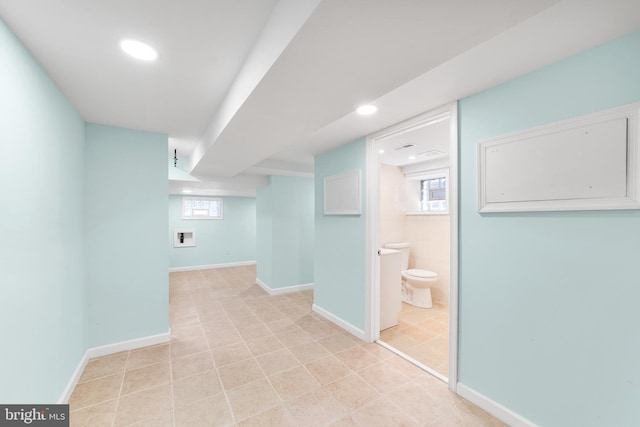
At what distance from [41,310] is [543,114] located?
10.7 feet

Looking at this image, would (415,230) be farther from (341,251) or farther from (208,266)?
(208,266)

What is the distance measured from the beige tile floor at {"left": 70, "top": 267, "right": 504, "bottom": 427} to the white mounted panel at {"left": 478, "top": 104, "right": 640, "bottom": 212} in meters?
1.50

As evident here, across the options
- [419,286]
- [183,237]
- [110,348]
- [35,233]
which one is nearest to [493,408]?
[419,286]

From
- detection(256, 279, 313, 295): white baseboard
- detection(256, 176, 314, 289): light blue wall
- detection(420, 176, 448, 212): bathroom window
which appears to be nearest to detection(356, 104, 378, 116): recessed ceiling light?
detection(420, 176, 448, 212): bathroom window

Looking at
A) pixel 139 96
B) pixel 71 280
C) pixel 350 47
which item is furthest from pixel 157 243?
pixel 350 47

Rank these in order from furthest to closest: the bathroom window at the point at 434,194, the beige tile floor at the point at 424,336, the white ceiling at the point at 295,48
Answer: the bathroom window at the point at 434,194
the beige tile floor at the point at 424,336
the white ceiling at the point at 295,48

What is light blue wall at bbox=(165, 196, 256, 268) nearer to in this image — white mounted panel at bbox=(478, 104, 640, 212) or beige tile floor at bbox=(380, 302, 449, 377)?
beige tile floor at bbox=(380, 302, 449, 377)

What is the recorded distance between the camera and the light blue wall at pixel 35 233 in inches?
46.4

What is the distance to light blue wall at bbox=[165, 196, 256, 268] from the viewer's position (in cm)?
663

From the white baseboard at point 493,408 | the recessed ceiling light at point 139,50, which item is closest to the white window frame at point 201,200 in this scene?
the recessed ceiling light at point 139,50

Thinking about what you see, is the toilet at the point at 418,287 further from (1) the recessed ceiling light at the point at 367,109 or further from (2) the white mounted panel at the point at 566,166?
(1) the recessed ceiling light at the point at 367,109

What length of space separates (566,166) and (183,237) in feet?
24.5

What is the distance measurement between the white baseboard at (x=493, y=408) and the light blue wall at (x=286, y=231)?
3.34 meters

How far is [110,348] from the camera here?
253 centimetres
